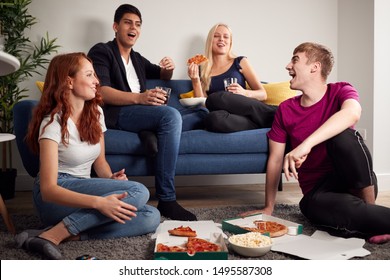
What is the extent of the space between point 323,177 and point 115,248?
3.36ft

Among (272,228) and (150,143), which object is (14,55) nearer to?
(150,143)

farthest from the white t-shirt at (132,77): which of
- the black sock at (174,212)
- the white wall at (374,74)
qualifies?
the white wall at (374,74)

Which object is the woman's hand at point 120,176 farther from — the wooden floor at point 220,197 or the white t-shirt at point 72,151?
the wooden floor at point 220,197

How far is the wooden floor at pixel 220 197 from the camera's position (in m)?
2.76

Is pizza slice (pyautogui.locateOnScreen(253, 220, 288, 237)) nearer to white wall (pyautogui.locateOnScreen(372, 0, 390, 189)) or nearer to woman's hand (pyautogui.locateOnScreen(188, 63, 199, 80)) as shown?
woman's hand (pyautogui.locateOnScreen(188, 63, 199, 80))

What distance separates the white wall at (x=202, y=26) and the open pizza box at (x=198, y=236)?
5.08ft

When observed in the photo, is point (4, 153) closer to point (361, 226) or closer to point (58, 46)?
point (58, 46)

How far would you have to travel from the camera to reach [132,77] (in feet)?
9.46

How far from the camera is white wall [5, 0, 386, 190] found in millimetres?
3348

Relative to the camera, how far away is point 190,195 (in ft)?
10.2

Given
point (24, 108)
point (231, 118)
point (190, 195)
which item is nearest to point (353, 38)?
point (231, 118)

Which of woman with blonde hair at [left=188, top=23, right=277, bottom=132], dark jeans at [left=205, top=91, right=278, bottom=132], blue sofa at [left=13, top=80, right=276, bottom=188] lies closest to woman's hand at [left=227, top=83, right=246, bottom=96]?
woman with blonde hair at [left=188, top=23, right=277, bottom=132]

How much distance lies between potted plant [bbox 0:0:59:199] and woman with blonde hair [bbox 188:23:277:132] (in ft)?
3.63

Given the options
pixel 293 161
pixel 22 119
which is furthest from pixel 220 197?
pixel 22 119
